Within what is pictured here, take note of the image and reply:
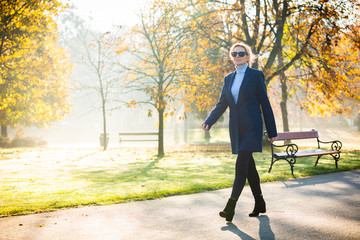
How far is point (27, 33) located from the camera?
1346 centimetres

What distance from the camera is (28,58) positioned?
16.5 meters

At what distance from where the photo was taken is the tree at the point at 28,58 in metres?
12.2

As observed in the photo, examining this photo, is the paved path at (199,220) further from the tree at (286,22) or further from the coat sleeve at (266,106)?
the tree at (286,22)

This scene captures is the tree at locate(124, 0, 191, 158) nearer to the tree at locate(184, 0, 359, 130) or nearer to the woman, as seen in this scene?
the tree at locate(184, 0, 359, 130)

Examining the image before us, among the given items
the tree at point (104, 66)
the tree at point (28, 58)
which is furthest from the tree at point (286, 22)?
the tree at point (28, 58)

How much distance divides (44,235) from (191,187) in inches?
132

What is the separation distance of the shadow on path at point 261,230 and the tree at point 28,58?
34.1 ft

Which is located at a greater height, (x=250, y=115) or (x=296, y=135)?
(x=250, y=115)

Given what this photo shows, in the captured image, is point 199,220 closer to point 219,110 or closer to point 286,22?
point 219,110

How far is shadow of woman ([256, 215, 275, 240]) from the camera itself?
3730mm

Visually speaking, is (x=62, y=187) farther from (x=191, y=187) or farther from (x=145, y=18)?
(x=145, y=18)

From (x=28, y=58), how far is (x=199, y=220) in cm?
1475

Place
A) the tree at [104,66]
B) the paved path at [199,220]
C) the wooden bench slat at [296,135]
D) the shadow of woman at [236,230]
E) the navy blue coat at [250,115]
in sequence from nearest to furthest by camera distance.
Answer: the shadow of woman at [236,230] → the paved path at [199,220] → the navy blue coat at [250,115] → the wooden bench slat at [296,135] → the tree at [104,66]

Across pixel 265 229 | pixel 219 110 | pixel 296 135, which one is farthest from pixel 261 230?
pixel 296 135
